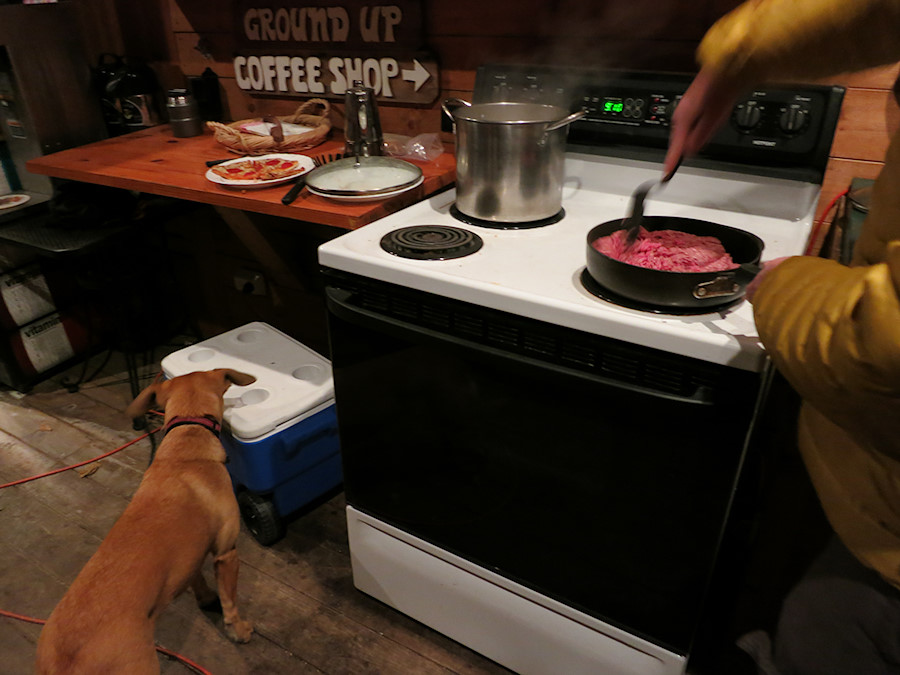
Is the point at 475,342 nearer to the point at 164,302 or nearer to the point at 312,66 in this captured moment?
the point at 312,66

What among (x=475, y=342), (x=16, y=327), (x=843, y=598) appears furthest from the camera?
(x=16, y=327)

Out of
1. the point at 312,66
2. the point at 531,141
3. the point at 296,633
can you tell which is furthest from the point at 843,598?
the point at 312,66

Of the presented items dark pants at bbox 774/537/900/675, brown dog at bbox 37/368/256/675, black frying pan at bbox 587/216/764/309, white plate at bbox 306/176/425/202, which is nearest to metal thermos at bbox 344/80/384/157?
white plate at bbox 306/176/425/202

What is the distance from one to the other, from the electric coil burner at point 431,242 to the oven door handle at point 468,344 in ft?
0.38

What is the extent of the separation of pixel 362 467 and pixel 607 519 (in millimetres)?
519

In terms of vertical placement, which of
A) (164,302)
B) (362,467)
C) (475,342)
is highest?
(475,342)

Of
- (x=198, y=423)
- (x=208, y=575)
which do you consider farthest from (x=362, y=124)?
(x=208, y=575)

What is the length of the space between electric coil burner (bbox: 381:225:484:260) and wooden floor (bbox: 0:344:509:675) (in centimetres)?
89

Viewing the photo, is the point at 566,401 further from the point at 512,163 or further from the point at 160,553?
the point at 160,553

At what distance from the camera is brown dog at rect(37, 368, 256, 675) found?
1.06 metres

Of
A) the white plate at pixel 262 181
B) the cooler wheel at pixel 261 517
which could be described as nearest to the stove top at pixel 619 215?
the white plate at pixel 262 181

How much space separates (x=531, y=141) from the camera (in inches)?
43.8

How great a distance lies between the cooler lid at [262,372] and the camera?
1535mm

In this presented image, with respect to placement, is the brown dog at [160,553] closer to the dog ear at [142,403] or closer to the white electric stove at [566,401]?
the dog ear at [142,403]
